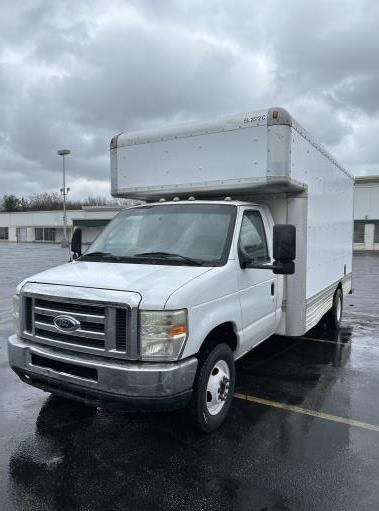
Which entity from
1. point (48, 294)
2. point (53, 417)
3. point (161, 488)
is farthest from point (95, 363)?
point (53, 417)

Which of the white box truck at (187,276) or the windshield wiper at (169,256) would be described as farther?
the windshield wiper at (169,256)

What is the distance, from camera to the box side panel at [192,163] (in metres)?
5.33

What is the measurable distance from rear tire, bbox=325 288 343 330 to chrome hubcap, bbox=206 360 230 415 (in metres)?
4.73

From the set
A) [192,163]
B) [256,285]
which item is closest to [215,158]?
[192,163]

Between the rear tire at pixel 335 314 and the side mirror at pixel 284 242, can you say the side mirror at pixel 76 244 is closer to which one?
the side mirror at pixel 284 242

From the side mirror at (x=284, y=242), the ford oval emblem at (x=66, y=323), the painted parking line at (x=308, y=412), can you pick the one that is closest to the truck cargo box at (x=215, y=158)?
the side mirror at (x=284, y=242)

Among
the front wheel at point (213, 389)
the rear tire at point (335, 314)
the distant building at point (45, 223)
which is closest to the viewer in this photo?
the front wheel at point (213, 389)

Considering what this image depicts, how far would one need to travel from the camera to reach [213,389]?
14.1ft

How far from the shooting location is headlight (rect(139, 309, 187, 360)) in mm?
3598

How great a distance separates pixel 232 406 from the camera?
4957 millimetres

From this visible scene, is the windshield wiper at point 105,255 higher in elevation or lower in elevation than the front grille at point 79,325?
higher

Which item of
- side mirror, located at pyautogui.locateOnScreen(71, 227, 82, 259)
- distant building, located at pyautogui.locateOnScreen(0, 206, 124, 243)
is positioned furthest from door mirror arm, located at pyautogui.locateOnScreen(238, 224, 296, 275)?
distant building, located at pyautogui.locateOnScreen(0, 206, 124, 243)

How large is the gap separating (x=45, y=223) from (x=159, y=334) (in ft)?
218

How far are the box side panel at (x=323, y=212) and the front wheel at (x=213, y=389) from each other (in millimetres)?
2152
